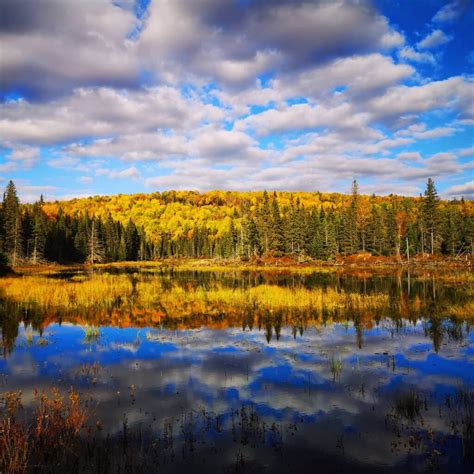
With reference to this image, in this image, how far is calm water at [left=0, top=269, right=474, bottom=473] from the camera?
7980mm

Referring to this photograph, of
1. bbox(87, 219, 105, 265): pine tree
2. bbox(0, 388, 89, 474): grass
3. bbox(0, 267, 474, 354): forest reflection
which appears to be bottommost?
bbox(0, 267, 474, 354): forest reflection

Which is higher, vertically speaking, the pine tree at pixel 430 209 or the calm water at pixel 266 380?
the pine tree at pixel 430 209

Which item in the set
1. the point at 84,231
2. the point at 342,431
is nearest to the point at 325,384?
the point at 342,431

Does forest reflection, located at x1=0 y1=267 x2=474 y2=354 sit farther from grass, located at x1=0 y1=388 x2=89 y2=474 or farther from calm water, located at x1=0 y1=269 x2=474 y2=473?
grass, located at x1=0 y1=388 x2=89 y2=474

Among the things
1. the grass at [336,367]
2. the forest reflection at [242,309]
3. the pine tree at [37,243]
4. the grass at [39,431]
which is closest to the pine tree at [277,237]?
the pine tree at [37,243]

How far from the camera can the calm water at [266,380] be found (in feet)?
26.2

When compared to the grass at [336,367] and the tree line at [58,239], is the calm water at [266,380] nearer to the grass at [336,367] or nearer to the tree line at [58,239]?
the grass at [336,367]

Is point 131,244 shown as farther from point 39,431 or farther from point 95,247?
point 39,431

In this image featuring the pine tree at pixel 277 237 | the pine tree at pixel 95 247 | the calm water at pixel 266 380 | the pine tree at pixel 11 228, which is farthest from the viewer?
the pine tree at pixel 95 247

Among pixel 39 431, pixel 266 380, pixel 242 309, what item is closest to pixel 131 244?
pixel 242 309

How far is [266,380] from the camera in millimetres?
12211

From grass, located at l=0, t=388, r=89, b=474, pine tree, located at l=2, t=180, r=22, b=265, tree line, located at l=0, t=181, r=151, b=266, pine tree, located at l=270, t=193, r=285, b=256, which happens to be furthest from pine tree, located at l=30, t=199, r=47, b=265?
grass, located at l=0, t=388, r=89, b=474

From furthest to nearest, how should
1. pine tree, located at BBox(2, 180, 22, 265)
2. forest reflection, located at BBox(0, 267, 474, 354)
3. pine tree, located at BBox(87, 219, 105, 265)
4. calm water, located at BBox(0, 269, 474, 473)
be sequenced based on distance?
pine tree, located at BBox(87, 219, 105, 265) → pine tree, located at BBox(2, 180, 22, 265) → forest reflection, located at BBox(0, 267, 474, 354) → calm water, located at BBox(0, 269, 474, 473)

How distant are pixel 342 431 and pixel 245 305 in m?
18.1
